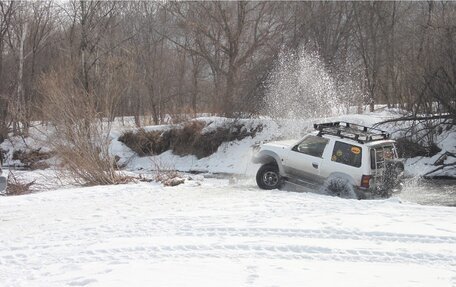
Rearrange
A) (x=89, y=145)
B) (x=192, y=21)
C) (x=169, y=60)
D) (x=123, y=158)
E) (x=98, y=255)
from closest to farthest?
(x=98, y=255) < (x=89, y=145) < (x=123, y=158) < (x=192, y=21) < (x=169, y=60)

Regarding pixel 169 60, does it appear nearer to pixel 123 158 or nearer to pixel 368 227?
pixel 123 158

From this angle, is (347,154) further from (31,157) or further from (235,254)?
(31,157)

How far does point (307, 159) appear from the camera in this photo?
1355 centimetres

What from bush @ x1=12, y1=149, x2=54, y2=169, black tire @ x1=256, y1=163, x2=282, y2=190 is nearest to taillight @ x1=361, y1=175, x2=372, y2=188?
black tire @ x1=256, y1=163, x2=282, y2=190

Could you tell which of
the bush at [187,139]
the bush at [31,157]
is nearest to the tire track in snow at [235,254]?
the bush at [31,157]

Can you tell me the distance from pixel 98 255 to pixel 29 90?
3784cm

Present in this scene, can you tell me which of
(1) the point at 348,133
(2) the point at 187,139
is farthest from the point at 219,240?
(2) the point at 187,139

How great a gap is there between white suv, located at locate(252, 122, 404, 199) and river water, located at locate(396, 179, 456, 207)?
2235mm

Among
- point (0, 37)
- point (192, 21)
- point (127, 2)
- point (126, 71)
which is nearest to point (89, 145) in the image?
point (126, 71)

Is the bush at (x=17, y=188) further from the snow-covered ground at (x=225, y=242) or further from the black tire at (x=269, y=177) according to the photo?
the black tire at (x=269, y=177)

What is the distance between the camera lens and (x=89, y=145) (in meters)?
16.5

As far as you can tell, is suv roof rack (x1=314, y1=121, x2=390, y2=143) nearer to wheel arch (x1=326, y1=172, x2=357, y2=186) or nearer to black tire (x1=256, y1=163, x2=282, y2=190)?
wheel arch (x1=326, y1=172, x2=357, y2=186)

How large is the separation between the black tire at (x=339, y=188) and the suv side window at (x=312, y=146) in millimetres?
801

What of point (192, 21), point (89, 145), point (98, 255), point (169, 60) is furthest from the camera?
point (169, 60)
